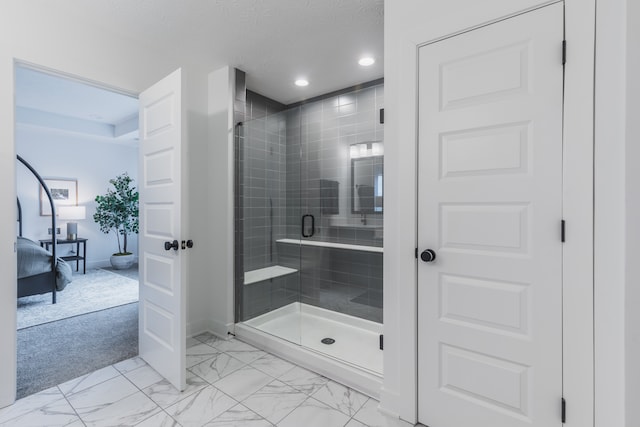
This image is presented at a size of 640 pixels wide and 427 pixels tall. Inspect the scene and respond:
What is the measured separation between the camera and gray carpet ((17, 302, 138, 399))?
2.22m

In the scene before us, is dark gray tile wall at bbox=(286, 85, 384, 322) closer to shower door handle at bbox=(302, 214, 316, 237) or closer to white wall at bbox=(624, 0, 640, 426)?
shower door handle at bbox=(302, 214, 316, 237)

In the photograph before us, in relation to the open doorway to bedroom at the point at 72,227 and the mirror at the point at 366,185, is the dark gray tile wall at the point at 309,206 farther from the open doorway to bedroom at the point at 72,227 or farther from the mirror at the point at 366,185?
the open doorway to bedroom at the point at 72,227

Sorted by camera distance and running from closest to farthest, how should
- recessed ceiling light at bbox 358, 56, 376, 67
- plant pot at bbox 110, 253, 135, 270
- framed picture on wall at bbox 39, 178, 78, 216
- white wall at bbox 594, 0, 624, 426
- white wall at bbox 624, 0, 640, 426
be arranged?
white wall at bbox 624, 0, 640, 426
white wall at bbox 594, 0, 624, 426
recessed ceiling light at bbox 358, 56, 376, 67
framed picture on wall at bbox 39, 178, 78, 216
plant pot at bbox 110, 253, 135, 270

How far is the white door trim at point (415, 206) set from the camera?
1280 millimetres

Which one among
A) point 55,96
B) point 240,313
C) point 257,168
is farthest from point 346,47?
point 55,96

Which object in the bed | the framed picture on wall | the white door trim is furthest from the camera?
the framed picture on wall

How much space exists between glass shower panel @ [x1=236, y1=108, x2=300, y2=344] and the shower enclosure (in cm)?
1

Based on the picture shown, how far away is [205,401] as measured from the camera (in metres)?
1.93

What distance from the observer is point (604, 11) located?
125 cm

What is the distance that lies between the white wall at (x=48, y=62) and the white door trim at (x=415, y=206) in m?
1.46

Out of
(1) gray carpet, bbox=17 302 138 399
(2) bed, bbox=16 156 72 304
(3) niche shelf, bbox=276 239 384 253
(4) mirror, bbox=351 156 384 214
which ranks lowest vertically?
(1) gray carpet, bbox=17 302 138 399

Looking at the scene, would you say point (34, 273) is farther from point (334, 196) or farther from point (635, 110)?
point (635, 110)

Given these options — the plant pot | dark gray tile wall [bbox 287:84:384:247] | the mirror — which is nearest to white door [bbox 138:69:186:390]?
dark gray tile wall [bbox 287:84:384:247]

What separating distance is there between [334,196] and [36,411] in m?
2.76
